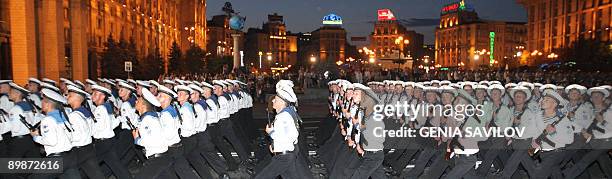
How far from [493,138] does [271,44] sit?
123747 millimetres

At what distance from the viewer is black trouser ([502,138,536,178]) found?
814 centimetres

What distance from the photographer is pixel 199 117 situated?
29.4 ft

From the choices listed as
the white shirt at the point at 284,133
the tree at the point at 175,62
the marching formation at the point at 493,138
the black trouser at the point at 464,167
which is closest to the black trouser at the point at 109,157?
the white shirt at the point at 284,133

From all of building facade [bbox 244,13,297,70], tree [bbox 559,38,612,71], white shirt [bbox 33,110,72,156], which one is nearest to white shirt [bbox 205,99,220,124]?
white shirt [bbox 33,110,72,156]

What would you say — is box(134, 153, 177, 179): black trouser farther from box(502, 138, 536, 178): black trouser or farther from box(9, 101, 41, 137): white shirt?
box(502, 138, 536, 178): black trouser

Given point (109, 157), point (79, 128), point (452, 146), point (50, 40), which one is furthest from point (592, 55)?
point (79, 128)

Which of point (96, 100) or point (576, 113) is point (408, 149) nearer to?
point (576, 113)

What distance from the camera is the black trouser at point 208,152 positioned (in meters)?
9.08

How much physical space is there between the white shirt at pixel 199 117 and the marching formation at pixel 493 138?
7.96 feet

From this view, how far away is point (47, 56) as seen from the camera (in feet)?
88.6

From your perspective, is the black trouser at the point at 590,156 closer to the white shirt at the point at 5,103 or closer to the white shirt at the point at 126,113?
the white shirt at the point at 126,113

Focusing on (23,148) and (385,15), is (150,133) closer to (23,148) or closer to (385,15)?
(23,148)

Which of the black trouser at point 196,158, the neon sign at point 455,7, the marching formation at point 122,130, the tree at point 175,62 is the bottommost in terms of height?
the black trouser at point 196,158

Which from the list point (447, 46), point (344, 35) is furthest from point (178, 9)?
point (447, 46)
